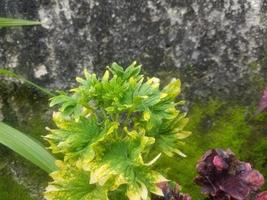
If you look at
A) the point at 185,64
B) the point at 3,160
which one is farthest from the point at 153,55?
the point at 3,160

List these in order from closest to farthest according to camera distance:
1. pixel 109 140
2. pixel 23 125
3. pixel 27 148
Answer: pixel 109 140, pixel 27 148, pixel 23 125

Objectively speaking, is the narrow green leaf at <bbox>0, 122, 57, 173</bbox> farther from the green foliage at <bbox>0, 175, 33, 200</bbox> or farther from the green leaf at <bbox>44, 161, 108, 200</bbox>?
the green foliage at <bbox>0, 175, 33, 200</bbox>

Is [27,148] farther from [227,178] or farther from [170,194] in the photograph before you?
[227,178]

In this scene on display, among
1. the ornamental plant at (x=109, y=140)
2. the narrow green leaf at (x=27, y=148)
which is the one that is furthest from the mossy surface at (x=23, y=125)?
the ornamental plant at (x=109, y=140)

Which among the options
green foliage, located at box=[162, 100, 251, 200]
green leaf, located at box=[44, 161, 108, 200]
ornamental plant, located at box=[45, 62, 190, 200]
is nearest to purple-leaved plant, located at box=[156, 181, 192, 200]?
ornamental plant, located at box=[45, 62, 190, 200]

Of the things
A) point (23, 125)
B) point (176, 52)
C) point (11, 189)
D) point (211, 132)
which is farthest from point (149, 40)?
point (11, 189)

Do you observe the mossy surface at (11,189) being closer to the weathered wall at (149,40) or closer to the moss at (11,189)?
the moss at (11,189)

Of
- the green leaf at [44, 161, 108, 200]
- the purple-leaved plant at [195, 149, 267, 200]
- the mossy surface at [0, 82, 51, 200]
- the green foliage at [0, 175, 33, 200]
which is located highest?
the purple-leaved plant at [195, 149, 267, 200]
